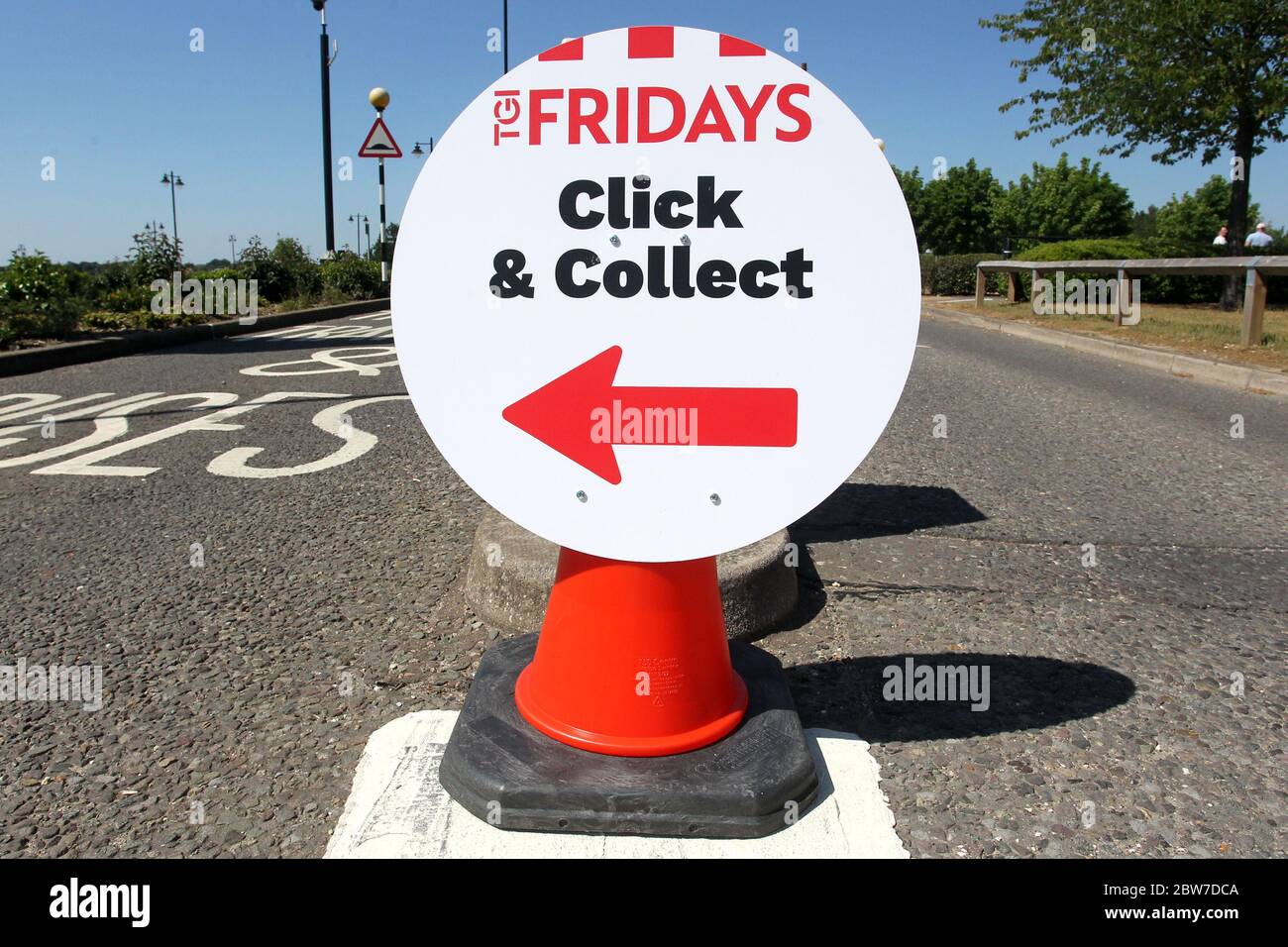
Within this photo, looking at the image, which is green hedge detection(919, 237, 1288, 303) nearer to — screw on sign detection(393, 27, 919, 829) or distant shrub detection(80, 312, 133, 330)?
distant shrub detection(80, 312, 133, 330)

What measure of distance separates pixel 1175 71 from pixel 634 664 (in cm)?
1941

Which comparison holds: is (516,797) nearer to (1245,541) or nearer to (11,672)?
(11,672)

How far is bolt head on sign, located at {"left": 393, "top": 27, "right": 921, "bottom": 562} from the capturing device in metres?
2.01

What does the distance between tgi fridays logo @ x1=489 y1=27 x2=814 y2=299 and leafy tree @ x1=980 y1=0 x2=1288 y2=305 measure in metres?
18.4

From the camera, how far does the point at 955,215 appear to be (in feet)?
205

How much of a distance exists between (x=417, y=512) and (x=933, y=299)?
22137mm

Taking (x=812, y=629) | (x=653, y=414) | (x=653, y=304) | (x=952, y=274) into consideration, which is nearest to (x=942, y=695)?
(x=812, y=629)

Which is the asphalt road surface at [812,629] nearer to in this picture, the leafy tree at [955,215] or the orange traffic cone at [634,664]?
the orange traffic cone at [634,664]

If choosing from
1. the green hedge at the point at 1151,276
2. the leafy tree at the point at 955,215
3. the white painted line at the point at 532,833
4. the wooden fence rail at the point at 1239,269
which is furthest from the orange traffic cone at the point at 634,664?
the leafy tree at the point at 955,215

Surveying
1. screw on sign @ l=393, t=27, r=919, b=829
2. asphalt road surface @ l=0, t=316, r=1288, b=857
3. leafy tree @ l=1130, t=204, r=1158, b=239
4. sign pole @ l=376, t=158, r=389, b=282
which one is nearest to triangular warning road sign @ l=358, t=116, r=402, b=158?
sign pole @ l=376, t=158, r=389, b=282

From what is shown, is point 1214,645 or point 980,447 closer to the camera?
point 1214,645

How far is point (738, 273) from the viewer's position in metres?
2.04
